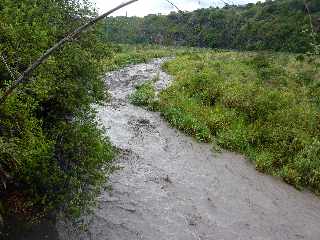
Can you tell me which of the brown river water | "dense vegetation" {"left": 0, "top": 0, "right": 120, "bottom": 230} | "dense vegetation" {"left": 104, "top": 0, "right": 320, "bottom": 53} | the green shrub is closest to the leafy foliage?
the green shrub

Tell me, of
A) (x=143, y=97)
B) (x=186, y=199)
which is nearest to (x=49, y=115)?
(x=186, y=199)

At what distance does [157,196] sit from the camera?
1098 cm

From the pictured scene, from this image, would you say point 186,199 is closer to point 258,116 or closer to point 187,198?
point 187,198

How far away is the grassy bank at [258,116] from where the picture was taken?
15.0 meters

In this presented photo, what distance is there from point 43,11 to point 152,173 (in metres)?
5.47

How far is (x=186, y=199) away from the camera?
36.6ft

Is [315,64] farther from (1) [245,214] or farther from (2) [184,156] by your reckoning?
(1) [245,214]

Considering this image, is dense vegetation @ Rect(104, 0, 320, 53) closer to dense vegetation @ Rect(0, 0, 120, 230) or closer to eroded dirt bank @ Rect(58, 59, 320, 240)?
dense vegetation @ Rect(0, 0, 120, 230)

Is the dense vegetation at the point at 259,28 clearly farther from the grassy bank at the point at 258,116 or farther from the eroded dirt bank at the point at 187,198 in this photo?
the eroded dirt bank at the point at 187,198

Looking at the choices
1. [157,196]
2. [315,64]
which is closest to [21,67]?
[157,196]

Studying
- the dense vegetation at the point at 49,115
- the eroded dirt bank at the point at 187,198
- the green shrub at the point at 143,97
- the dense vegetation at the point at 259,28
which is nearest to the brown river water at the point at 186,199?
the eroded dirt bank at the point at 187,198

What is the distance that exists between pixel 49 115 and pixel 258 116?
1206cm

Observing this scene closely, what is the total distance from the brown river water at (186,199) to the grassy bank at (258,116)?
0.78 meters

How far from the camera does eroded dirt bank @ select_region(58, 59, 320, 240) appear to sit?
31.4 feet
